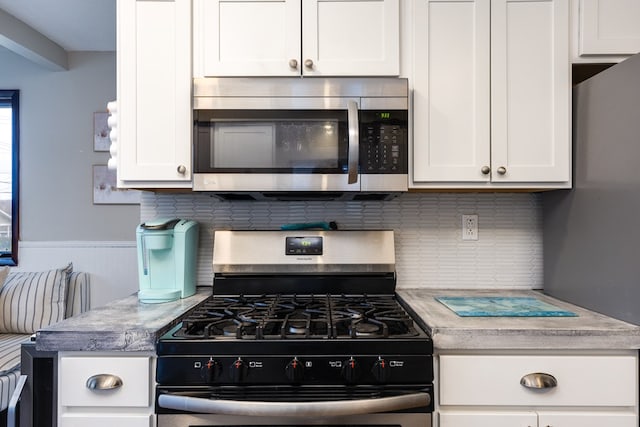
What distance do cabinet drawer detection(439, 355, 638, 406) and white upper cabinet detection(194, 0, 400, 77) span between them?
41.5 inches

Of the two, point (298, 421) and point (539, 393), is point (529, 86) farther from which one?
point (298, 421)

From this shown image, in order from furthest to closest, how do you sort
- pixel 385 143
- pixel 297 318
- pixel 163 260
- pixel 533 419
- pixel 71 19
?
1. pixel 71 19
2. pixel 163 260
3. pixel 385 143
4. pixel 297 318
5. pixel 533 419

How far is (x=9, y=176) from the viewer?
2922mm

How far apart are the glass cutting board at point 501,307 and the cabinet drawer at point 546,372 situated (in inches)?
6.9

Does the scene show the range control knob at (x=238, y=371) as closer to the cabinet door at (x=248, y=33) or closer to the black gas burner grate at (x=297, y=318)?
the black gas burner grate at (x=297, y=318)

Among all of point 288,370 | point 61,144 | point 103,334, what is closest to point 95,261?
point 61,144

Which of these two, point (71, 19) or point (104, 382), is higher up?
point (71, 19)

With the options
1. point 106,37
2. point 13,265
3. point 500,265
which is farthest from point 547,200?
point 13,265

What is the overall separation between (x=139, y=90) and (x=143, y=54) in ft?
0.45

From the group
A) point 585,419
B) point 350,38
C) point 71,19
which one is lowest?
point 585,419

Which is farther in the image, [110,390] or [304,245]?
[304,245]

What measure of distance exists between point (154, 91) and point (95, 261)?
1940 millimetres

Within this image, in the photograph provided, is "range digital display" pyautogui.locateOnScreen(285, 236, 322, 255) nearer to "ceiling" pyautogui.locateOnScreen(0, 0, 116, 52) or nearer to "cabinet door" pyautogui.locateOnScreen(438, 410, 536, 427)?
"cabinet door" pyautogui.locateOnScreen(438, 410, 536, 427)

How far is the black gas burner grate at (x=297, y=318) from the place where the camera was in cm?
113
